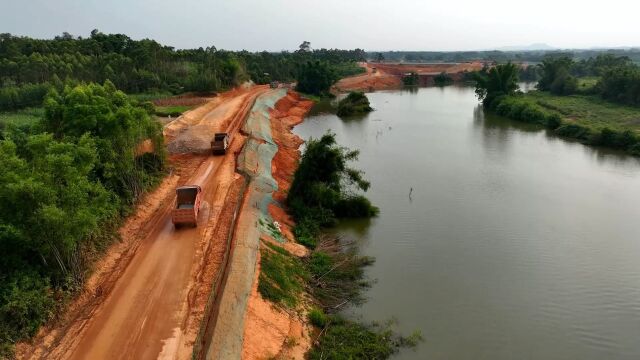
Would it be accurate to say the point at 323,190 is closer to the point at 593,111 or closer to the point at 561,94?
the point at 593,111

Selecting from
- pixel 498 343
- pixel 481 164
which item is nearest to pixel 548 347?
pixel 498 343

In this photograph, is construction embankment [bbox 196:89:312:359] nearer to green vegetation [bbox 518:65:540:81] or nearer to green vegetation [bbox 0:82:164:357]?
green vegetation [bbox 0:82:164:357]

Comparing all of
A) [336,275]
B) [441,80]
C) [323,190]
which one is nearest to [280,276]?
[336,275]

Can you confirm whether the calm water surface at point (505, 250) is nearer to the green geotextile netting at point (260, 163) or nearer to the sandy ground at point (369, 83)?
the green geotextile netting at point (260, 163)

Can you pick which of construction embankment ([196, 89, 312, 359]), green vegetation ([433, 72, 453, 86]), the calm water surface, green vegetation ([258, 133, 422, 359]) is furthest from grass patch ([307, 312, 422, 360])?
green vegetation ([433, 72, 453, 86])

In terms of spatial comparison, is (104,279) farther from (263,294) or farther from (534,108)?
(534,108)
